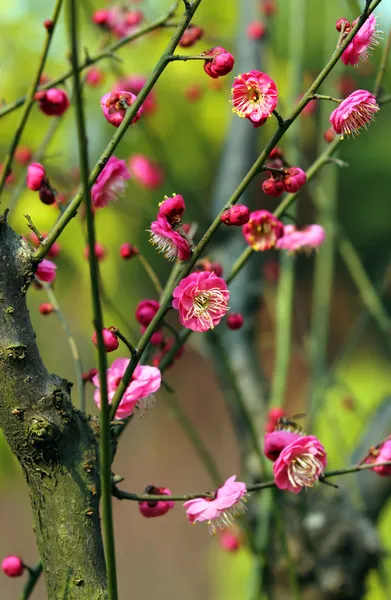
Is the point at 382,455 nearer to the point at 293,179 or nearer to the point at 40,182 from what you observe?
the point at 293,179

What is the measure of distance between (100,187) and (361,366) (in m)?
7.33

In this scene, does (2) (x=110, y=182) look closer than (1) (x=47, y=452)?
No

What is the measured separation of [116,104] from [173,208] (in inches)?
4.0

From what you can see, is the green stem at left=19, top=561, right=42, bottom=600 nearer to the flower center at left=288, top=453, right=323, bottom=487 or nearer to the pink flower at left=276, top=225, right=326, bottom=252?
the flower center at left=288, top=453, right=323, bottom=487

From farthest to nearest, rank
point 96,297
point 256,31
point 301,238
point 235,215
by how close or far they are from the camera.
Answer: point 256,31, point 301,238, point 235,215, point 96,297

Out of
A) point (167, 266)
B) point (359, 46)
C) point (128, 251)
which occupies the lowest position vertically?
point (167, 266)

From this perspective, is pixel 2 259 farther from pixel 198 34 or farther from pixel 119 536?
pixel 119 536

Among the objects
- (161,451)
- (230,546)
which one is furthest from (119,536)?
(230,546)

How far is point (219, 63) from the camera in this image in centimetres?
56

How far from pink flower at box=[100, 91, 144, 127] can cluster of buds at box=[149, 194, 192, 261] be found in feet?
0.26

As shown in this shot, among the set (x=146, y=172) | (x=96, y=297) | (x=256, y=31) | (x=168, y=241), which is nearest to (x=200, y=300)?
(x=168, y=241)

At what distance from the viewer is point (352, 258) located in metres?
1.52

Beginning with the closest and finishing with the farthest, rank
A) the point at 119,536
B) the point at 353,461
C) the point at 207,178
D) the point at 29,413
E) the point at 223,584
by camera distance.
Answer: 1. the point at 29,413
2. the point at 353,461
3. the point at 223,584
4. the point at 119,536
5. the point at 207,178

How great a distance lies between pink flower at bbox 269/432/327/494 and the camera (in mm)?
558
